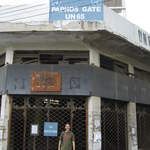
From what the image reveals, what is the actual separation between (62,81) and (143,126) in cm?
438

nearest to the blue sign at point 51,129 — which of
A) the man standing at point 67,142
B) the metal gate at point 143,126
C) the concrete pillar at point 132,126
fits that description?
the man standing at point 67,142

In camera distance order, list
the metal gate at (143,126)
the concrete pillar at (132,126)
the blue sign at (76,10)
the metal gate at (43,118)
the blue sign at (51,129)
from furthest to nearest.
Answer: the metal gate at (143,126) < the concrete pillar at (132,126) < the metal gate at (43,118) < the blue sign at (51,129) < the blue sign at (76,10)

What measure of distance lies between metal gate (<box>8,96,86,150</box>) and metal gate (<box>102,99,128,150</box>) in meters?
0.82

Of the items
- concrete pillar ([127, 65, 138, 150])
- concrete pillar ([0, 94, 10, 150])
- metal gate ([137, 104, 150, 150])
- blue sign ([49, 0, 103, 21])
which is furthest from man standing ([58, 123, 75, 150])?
metal gate ([137, 104, 150, 150])

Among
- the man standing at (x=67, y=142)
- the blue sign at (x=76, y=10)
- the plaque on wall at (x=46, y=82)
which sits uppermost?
the blue sign at (x=76, y=10)

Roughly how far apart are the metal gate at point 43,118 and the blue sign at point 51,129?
0.53 feet

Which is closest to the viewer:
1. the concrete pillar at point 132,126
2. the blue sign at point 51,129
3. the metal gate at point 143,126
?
the blue sign at point 51,129

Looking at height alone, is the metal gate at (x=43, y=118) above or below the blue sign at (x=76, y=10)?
below

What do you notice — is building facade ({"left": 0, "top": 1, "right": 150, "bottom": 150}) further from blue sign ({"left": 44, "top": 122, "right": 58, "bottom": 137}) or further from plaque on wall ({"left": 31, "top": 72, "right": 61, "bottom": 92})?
blue sign ({"left": 44, "top": 122, "right": 58, "bottom": 137})

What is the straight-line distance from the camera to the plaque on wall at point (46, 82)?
8.16m

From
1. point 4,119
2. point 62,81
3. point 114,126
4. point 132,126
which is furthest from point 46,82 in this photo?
point 132,126

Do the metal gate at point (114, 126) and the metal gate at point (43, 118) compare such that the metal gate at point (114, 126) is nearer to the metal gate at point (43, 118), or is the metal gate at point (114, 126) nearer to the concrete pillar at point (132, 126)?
the concrete pillar at point (132, 126)

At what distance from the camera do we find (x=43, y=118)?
27.1ft

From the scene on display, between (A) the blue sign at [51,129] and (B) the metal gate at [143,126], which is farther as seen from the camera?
(B) the metal gate at [143,126]
